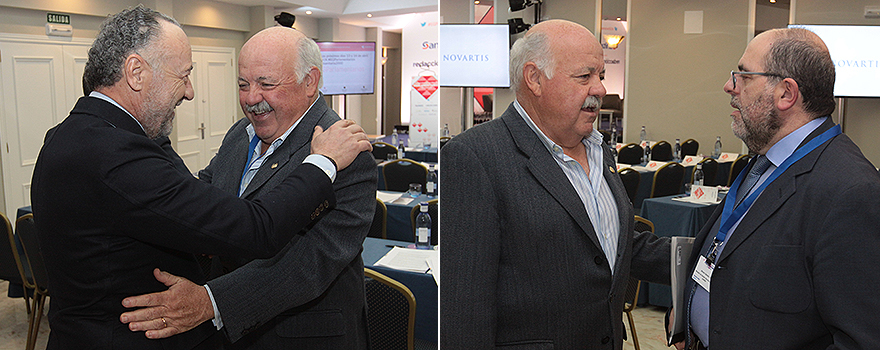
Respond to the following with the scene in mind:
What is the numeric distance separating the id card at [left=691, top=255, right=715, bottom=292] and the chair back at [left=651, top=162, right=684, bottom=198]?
4412 millimetres

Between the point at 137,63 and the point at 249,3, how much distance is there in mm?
9958

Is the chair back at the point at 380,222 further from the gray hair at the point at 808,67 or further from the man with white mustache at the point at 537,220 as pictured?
the gray hair at the point at 808,67

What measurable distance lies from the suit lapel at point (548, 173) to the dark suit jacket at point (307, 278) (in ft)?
1.20

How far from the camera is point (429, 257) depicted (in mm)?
3123

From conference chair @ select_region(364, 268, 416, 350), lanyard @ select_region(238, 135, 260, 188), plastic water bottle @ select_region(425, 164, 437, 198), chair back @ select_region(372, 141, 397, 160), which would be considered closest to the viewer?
lanyard @ select_region(238, 135, 260, 188)

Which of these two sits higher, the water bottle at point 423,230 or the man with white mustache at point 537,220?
the man with white mustache at point 537,220

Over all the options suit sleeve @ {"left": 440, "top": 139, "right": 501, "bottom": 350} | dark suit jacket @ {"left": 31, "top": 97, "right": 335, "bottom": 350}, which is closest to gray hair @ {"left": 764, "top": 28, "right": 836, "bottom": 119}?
suit sleeve @ {"left": 440, "top": 139, "right": 501, "bottom": 350}

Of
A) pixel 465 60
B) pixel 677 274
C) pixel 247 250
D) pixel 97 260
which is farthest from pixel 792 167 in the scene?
pixel 97 260

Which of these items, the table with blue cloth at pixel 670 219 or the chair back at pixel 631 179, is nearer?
the table with blue cloth at pixel 670 219

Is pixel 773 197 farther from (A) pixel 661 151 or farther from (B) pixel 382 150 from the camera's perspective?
(A) pixel 661 151

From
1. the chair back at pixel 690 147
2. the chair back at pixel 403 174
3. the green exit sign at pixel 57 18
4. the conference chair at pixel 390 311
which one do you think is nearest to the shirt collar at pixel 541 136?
the conference chair at pixel 390 311

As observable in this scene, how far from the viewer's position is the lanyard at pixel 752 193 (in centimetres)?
140

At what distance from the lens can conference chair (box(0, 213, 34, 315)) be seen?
3711 millimetres

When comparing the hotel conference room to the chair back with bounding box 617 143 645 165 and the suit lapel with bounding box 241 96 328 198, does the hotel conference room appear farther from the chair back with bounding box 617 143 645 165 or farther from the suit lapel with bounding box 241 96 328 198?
the suit lapel with bounding box 241 96 328 198
